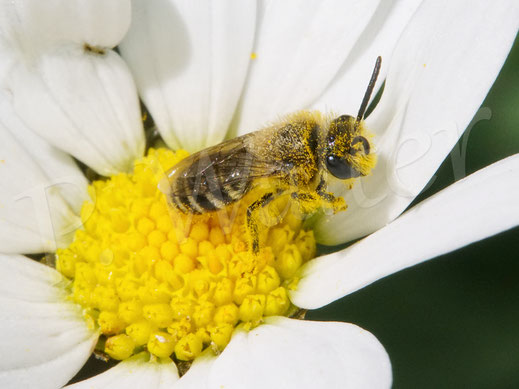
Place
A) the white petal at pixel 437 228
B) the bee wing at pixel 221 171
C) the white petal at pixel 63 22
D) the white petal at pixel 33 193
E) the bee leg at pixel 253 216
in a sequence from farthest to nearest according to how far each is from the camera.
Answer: the white petal at pixel 33 193 → the white petal at pixel 63 22 → the bee leg at pixel 253 216 → the bee wing at pixel 221 171 → the white petal at pixel 437 228

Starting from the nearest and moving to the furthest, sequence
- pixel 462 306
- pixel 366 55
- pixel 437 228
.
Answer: pixel 437 228, pixel 462 306, pixel 366 55

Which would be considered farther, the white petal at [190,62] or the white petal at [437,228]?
the white petal at [190,62]

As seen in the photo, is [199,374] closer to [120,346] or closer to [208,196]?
[120,346]

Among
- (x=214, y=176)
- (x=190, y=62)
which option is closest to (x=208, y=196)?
(x=214, y=176)

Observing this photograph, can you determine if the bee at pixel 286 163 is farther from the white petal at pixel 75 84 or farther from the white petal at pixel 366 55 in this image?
the white petal at pixel 75 84

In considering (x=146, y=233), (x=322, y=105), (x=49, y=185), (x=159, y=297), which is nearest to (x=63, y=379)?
(x=159, y=297)

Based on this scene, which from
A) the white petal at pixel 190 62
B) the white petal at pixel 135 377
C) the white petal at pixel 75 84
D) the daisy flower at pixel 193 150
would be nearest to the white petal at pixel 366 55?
the daisy flower at pixel 193 150
